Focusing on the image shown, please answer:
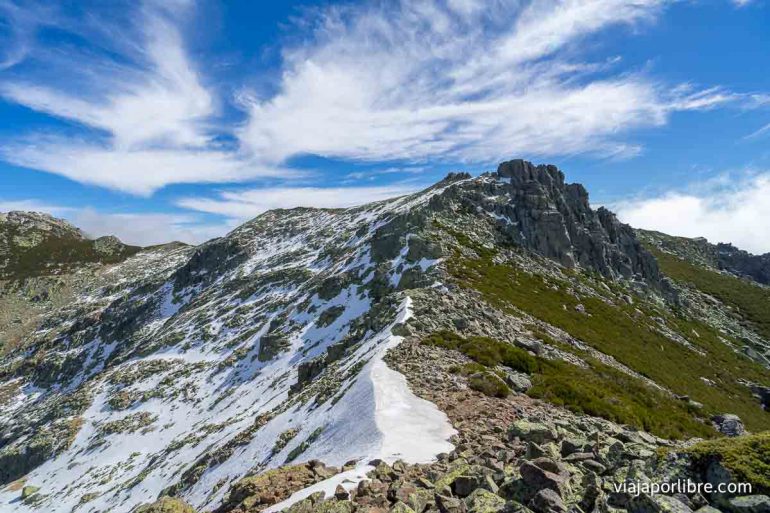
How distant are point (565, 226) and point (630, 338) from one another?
3690 centimetres

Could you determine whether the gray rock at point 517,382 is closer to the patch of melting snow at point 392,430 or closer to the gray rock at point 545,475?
the patch of melting snow at point 392,430

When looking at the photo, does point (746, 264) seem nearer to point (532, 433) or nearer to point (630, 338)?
point (630, 338)

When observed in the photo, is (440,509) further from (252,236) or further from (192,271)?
(252,236)

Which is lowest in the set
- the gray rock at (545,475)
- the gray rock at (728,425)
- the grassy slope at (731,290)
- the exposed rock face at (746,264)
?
the gray rock at (728,425)

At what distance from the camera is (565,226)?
284ft

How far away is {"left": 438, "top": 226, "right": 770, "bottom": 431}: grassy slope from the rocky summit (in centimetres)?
43

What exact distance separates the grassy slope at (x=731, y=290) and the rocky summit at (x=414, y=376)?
3.44 feet

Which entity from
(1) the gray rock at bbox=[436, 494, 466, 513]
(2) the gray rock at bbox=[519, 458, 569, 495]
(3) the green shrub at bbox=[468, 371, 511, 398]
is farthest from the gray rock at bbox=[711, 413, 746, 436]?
(1) the gray rock at bbox=[436, 494, 466, 513]

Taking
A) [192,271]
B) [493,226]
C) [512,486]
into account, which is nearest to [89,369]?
[192,271]

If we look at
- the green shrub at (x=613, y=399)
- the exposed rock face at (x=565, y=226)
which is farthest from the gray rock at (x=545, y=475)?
the exposed rock face at (x=565, y=226)

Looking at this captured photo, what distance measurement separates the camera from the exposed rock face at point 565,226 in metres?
83.2

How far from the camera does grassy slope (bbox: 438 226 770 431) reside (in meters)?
44.3

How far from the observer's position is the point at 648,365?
46469mm

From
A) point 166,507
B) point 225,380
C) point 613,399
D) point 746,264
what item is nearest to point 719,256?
point 746,264
